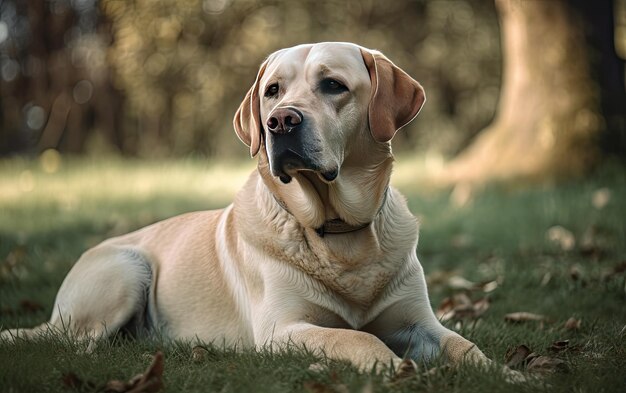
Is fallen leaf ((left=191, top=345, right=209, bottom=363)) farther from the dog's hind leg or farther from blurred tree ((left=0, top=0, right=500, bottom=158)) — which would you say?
blurred tree ((left=0, top=0, right=500, bottom=158))

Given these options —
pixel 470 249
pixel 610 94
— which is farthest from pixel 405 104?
pixel 610 94

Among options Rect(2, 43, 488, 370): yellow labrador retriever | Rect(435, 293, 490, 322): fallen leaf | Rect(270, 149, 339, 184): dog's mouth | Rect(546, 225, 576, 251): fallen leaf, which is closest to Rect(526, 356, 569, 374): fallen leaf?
Rect(2, 43, 488, 370): yellow labrador retriever

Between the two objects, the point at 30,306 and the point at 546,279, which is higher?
the point at 30,306

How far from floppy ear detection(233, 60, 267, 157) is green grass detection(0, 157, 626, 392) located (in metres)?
1.04

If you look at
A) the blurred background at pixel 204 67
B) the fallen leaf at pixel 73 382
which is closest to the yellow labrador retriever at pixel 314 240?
the fallen leaf at pixel 73 382

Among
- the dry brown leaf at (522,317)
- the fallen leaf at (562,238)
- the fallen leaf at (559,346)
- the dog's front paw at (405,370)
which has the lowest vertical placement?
the fallen leaf at (562,238)

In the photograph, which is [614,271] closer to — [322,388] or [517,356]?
[517,356]

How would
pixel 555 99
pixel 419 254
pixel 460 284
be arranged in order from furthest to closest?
pixel 555 99, pixel 419 254, pixel 460 284

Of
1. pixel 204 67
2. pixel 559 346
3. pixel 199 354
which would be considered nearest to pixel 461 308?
pixel 559 346

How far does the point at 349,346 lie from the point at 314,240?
0.70 meters

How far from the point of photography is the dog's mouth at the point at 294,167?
332cm

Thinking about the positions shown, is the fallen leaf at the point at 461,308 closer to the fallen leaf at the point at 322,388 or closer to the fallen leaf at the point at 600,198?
the fallen leaf at the point at 322,388

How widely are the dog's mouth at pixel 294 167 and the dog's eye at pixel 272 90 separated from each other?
49cm

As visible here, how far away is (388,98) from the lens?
3.60 metres
